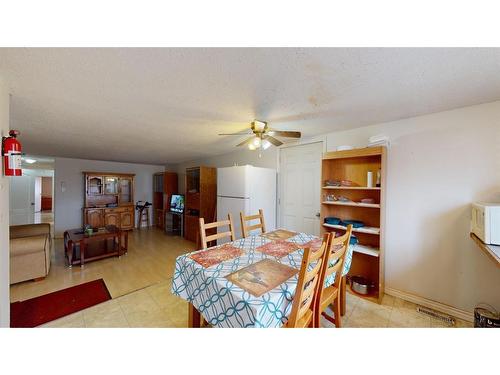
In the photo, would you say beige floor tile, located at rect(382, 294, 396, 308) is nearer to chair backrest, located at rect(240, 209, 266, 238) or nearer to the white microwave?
the white microwave

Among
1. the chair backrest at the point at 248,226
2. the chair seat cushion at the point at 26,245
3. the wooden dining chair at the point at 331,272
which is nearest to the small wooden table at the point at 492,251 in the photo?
the wooden dining chair at the point at 331,272

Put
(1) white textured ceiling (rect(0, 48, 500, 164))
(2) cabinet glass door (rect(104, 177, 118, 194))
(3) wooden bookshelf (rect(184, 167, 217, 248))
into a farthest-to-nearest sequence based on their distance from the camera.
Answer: (2) cabinet glass door (rect(104, 177, 118, 194)) < (3) wooden bookshelf (rect(184, 167, 217, 248)) < (1) white textured ceiling (rect(0, 48, 500, 164))

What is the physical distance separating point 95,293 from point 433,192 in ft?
13.1

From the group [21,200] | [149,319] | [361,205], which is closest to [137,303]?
[149,319]

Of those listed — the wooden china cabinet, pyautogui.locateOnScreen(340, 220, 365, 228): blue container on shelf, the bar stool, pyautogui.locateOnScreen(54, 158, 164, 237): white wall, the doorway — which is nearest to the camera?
pyautogui.locateOnScreen(340, 220, 365, 228): blue container on shelf

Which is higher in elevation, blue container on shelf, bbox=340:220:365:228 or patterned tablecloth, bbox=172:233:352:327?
blue container on shelf, bbox=340:220:365:228

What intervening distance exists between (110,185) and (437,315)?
6935mm

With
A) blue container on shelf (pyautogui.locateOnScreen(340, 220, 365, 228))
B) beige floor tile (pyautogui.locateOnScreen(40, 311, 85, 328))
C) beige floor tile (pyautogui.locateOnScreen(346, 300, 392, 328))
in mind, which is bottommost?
beige floor tile (pyautogui.locateOnScreen(40, 311, 85, 328))

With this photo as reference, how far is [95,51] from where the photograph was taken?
3.26 feet

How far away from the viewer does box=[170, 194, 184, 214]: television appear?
481 cm

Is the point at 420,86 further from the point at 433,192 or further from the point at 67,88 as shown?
the point at 67,88

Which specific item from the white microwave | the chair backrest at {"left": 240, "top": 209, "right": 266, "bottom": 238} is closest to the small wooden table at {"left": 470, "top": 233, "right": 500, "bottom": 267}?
the white microwave

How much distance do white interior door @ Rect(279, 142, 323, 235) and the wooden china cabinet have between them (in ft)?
15.4

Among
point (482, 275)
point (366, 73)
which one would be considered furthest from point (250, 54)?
point (482, 275)
